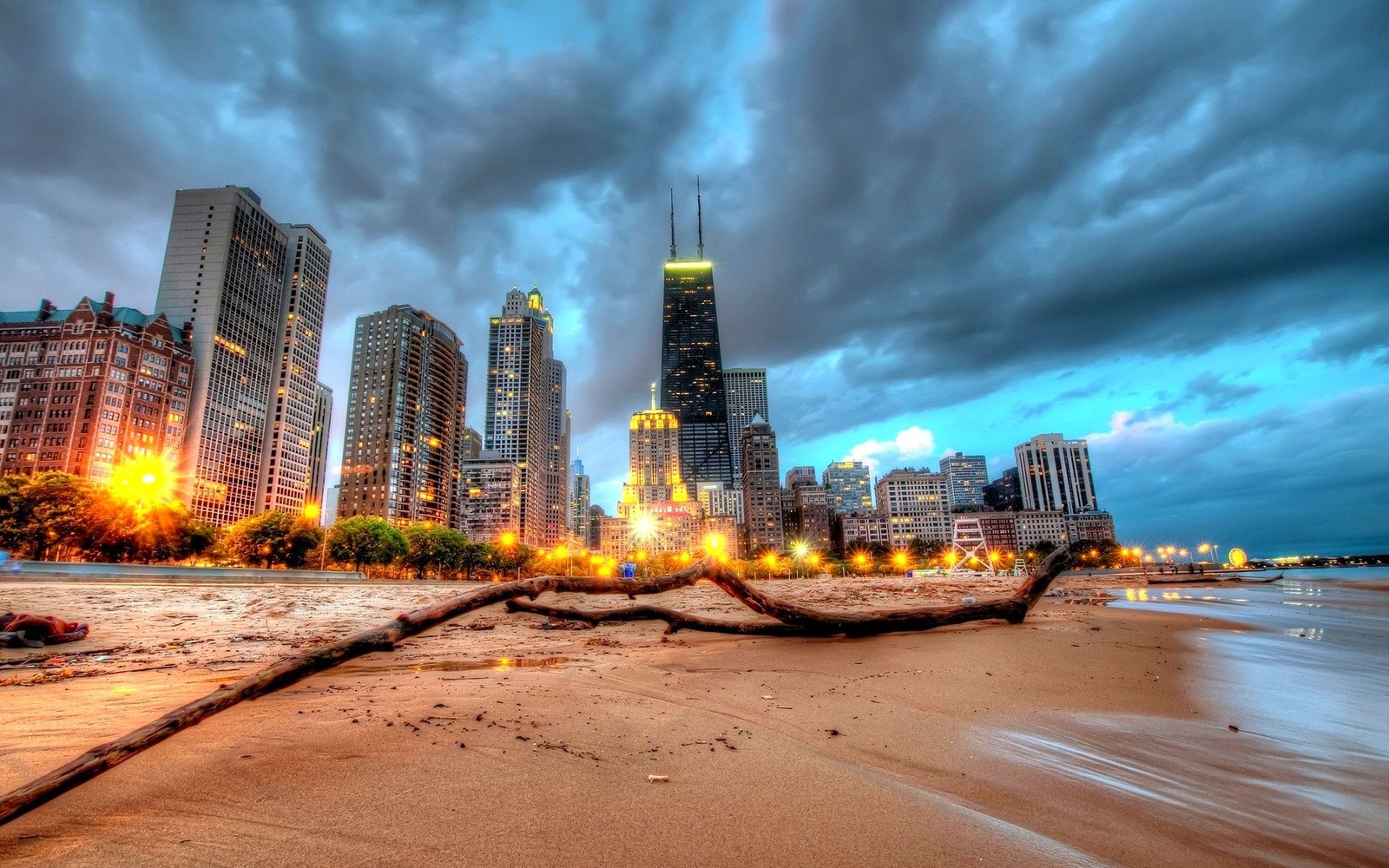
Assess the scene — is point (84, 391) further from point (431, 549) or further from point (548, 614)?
point (548, 614)

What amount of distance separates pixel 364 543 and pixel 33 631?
7424 centimetres

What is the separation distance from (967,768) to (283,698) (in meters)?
6.65

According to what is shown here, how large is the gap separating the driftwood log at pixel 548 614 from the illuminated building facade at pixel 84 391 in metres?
165

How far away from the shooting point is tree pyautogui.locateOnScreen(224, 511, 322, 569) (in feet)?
217

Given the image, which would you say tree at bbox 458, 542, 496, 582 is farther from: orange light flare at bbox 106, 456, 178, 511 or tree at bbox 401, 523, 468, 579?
orange light flare at bbox 106, 456, 178, 511

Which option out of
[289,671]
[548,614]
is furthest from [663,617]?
[289,671]

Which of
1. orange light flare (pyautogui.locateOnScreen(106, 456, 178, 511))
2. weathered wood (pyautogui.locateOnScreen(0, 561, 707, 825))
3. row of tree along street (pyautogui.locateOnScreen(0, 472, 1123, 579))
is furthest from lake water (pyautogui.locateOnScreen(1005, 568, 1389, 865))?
orange light flare (pyautogui.locateOnScreen(106, 456, 178, 511))

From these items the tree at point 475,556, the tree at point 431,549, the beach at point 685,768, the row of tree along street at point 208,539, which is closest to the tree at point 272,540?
the row of tree along street at point 208,539

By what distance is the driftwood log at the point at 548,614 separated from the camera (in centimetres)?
346

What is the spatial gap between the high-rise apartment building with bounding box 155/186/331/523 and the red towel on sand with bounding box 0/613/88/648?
168 meters

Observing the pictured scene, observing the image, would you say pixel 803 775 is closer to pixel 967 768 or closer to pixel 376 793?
pixel 967 768

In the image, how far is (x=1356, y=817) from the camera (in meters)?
3.63

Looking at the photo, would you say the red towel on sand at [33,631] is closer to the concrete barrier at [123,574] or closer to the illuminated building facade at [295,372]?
the concrete barrier at [123,574]

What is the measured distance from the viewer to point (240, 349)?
508 feet
